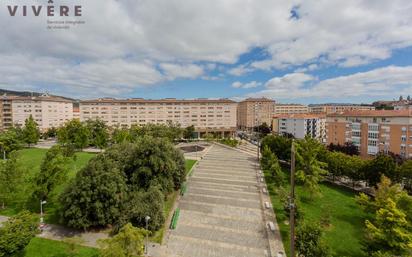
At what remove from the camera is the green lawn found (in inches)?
611

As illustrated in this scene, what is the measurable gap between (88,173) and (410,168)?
33685 mm

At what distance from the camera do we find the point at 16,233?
1175 cm

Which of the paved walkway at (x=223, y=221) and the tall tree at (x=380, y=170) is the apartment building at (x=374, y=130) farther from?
the paved walkway at (x=223, y=221)

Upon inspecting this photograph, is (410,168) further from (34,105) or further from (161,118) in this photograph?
(34,105)

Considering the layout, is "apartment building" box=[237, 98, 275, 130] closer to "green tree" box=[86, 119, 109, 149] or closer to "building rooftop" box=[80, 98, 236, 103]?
"building rooftop" box=[80, 98, 236, 103]

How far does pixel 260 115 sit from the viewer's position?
117750 mm

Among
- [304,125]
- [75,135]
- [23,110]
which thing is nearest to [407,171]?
[304,125]

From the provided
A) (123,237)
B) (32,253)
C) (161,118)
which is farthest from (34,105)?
(123,237)

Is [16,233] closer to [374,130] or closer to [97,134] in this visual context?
[97,134]

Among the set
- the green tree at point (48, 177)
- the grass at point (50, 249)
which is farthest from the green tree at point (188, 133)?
the grass at point (50, 249)

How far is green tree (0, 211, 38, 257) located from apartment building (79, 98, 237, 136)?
72005mm

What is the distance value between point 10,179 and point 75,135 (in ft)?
107

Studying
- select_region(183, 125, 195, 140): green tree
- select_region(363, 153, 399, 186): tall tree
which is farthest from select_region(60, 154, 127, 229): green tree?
select_region(183, 125, 195, 140): green tree

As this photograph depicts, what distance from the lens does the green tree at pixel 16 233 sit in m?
11.3
